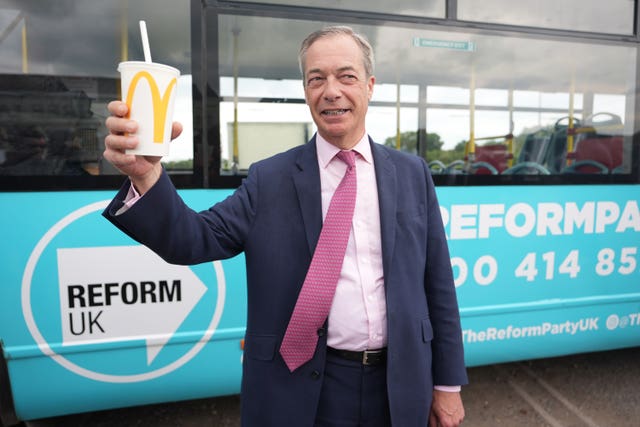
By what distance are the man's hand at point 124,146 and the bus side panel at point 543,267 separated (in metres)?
2.25

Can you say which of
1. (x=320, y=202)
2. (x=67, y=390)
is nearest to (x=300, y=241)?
(x=320, y=202)

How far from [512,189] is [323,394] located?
2.28 metres

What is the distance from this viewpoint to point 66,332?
2516mm

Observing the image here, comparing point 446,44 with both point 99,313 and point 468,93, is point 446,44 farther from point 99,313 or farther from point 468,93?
point 99,313

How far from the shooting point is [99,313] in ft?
8.36

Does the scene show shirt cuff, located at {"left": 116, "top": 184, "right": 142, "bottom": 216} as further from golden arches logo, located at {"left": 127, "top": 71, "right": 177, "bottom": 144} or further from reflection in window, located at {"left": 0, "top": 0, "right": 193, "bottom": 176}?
reflection in window, located at {"left": 0, "top": 0, "right": 193, "bottom": 176}

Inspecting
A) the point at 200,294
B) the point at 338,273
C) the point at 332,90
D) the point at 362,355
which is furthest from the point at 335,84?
the point at 200,294

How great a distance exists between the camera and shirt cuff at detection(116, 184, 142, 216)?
44.5 inches

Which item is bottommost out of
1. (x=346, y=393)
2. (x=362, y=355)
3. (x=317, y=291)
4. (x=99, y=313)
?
(x=99, y=313)

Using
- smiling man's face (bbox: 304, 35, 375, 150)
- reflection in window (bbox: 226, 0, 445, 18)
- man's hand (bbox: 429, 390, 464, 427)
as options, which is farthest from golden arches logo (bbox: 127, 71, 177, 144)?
reflection in window (bbox: 226, 0, 445, 18)

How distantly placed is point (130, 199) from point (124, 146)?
17 cm

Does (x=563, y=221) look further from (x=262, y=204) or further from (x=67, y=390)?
(x=67, y=390)

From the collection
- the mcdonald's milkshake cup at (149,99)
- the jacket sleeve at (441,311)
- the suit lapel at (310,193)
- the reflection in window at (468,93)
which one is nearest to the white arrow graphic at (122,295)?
the reflection in window at (468,93)

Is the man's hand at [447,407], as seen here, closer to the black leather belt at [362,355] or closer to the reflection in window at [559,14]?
the black leather belt at [362,355]
